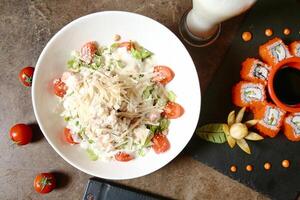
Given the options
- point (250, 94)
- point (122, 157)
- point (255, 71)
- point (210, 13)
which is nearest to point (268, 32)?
point (255, 71)

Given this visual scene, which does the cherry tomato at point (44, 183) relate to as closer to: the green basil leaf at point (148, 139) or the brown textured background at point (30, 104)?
the brown textured background at point (30, 104)

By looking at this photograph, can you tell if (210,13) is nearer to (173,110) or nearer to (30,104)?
(173,110)

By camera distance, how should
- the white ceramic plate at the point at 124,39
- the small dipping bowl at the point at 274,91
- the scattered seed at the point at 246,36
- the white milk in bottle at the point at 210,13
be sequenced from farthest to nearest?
the scattered seed at the point at 246,36 < the small dipping bowl at the point at 274,91 < the white ceramic plate at the point at 124,39 < the white milk in bottle at the point at 210,13

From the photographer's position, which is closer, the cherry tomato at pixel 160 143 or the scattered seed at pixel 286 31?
the cherry tomato at pixel 160 143

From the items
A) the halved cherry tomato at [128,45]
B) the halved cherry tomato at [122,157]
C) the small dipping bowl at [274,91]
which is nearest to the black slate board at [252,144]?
the small dipping bowl at [274,91]

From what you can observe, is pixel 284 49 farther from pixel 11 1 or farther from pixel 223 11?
pixel 11 1

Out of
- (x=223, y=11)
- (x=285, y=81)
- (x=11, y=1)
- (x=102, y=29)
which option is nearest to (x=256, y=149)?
(x=285, y=81)

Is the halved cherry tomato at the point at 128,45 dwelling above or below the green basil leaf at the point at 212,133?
above

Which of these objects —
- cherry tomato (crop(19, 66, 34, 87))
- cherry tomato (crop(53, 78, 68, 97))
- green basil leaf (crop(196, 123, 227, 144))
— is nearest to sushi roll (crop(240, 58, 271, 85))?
green basil leaf (crop(196, 123, 227, 144))
